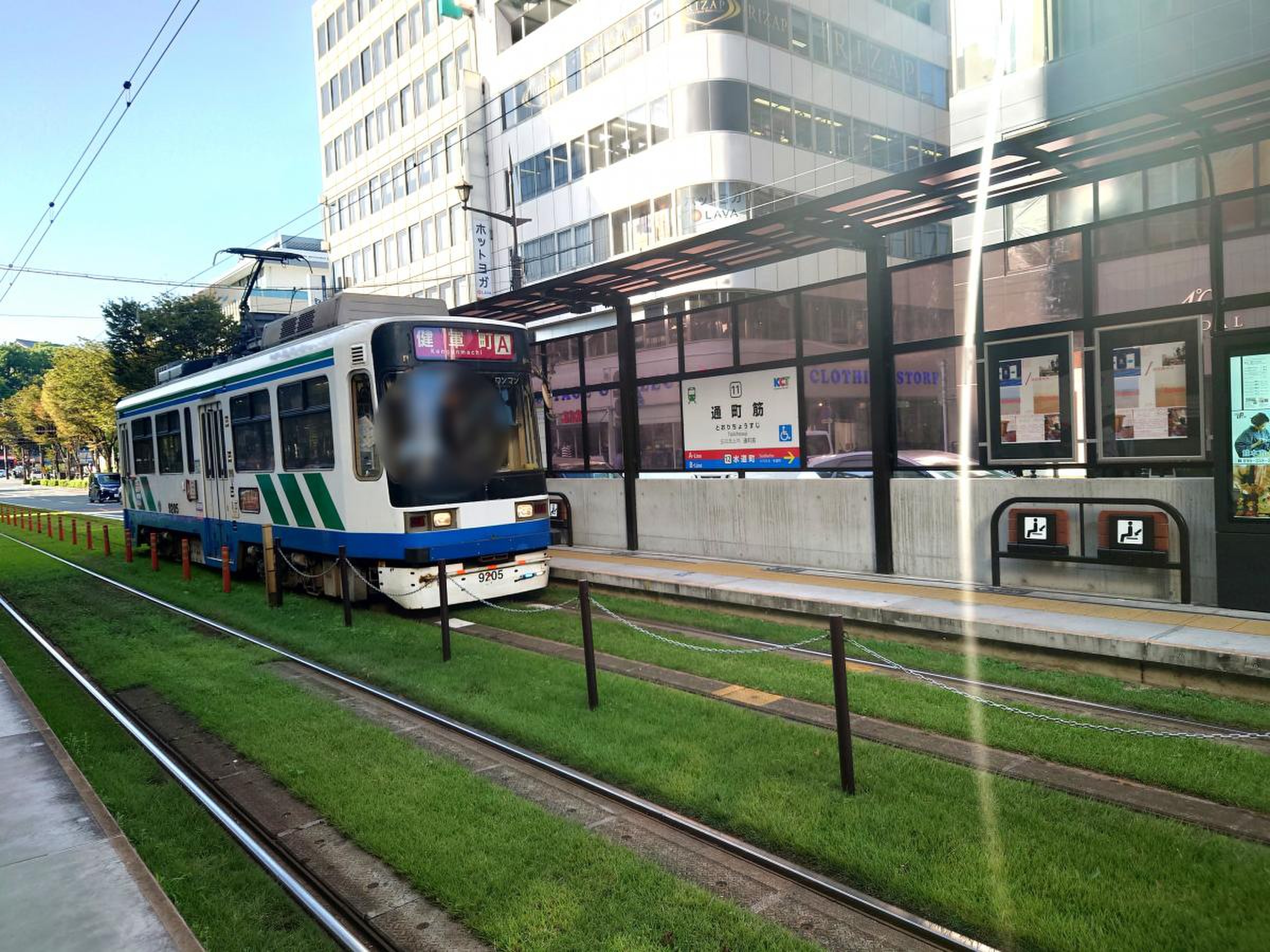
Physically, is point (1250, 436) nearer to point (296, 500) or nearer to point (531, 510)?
point (531, 510)

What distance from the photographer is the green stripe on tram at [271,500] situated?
514 inches

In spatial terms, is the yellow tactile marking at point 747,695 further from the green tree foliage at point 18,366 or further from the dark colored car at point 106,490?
the green tree foliage at point 18,366

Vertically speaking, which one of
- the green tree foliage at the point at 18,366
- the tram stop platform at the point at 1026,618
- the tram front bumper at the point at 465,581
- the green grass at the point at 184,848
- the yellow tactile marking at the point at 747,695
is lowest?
the green grass at the point at 184,848

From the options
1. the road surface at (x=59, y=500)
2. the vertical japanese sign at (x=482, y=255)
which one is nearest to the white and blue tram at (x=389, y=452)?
the road surface at (x=59, y=500)

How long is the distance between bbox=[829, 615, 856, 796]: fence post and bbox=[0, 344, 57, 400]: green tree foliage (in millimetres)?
139543

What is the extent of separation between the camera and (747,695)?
724 cm

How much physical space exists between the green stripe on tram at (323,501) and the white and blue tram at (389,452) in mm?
29

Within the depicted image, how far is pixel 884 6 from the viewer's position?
3834 centimetres

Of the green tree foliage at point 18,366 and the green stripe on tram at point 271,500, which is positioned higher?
the green tree foliage at point 18,366

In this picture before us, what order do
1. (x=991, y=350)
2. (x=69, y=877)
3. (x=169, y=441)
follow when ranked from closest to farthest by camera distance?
(x=69, y=877)
(x=991, y=350)
(x=169, y=441)

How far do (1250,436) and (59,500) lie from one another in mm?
61921

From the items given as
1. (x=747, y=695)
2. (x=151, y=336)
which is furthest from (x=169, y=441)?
(x=151, y=336)

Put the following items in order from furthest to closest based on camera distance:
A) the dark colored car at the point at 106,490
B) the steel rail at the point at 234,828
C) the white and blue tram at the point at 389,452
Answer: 1. the dark colored car at the point at 106,490
2. the white and blue tram at the point at 389,452
3. the steel rail at the point at 234,828

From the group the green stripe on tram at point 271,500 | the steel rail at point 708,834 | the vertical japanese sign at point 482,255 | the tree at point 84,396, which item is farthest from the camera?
the tree at point 84,396
